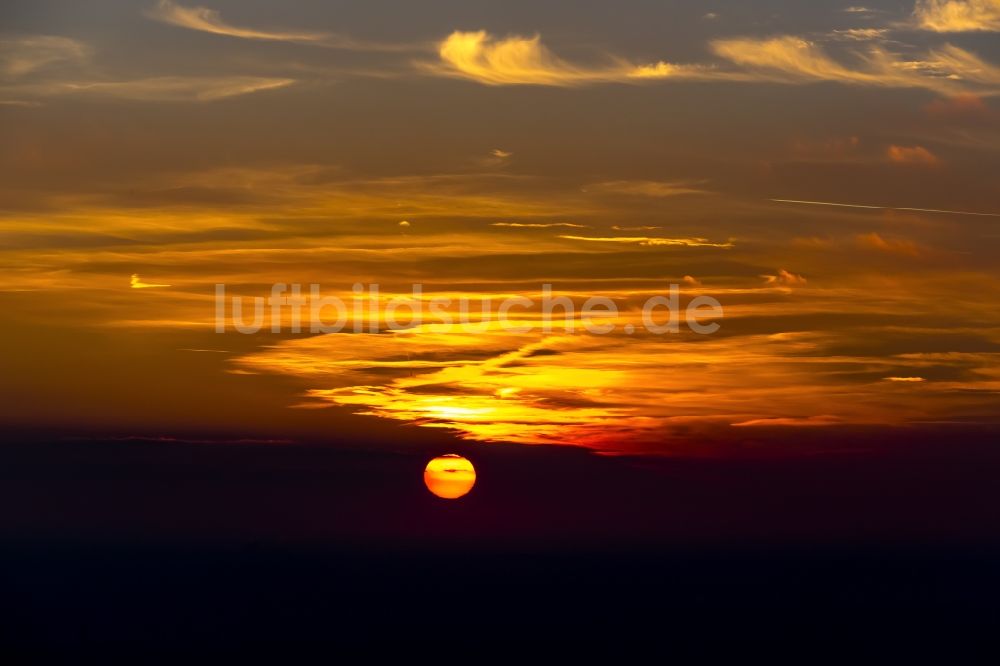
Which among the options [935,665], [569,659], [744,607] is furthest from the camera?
[744,607]

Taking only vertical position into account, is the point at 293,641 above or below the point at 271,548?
below

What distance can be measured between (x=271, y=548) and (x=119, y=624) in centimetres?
2782

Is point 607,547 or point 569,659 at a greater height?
point 607,547

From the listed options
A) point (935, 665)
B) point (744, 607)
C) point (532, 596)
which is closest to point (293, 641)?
point (532, 596)

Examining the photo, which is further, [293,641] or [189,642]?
[293,641]

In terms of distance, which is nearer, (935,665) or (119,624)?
(935,665)

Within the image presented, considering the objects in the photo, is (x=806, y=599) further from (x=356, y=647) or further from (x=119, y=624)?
(x=119, y=624)

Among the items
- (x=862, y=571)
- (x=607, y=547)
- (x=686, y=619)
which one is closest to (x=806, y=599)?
(x=862, y=571)

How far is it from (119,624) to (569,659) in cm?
7446

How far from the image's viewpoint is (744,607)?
596ft

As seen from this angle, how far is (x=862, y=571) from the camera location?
7219 inches

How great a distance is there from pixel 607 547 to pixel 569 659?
24.7 metres

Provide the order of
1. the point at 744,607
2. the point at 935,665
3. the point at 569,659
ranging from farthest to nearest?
the point at 744,607
the point at 569,659
the point at 935,665

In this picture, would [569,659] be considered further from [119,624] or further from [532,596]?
[119,624]
